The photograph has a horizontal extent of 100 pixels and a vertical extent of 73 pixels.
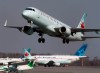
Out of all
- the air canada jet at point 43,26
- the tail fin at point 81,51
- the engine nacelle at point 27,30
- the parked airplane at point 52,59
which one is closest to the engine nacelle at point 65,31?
the air canada jet at point 43,26

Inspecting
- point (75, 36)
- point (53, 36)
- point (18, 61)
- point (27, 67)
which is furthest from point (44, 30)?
point (18, 61)

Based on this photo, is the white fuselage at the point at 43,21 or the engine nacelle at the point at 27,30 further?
the engine nacelle at the point at 27,30

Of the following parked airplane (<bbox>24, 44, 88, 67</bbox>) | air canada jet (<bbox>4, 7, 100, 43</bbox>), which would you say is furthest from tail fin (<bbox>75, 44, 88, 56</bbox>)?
air canada jet (<bbox>4, 7, 100, 43</bbox>)

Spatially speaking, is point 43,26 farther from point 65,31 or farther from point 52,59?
point 52,59

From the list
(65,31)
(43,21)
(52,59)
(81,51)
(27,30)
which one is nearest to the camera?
(27,30)

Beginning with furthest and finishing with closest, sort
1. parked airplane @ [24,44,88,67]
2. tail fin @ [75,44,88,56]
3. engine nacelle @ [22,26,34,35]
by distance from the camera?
tail fin @ [75,44,88,56], parked airplane @ [24,44,88,67], engine nacelle @ [22,26,34,35]

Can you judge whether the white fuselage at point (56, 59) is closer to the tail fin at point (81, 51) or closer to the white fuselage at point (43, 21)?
the tail fin at point (81, 51)

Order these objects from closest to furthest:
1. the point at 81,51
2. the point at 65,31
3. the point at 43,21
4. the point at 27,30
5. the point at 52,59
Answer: the point at 27,30 → the point at 43,21 → the point at 65,31 → the point at 52,59 → the point at 81,51

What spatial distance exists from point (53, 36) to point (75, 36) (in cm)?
1084

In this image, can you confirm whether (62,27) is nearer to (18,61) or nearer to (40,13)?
(40,13)

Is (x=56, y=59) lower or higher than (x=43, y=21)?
lower

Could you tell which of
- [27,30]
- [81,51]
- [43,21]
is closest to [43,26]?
[43,21]

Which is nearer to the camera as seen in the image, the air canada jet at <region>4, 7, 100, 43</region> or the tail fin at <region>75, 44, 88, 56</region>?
the air canada jet at <region>4, 7, 100, 43</region>

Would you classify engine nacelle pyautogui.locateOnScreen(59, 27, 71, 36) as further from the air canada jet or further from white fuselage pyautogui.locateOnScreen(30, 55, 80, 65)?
white fuselage pyautogui.locateOnScreen(30, 55, 80, 65)
